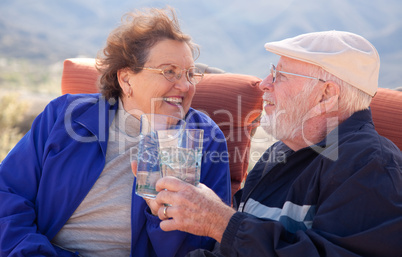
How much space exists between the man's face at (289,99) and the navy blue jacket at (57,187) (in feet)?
1.69

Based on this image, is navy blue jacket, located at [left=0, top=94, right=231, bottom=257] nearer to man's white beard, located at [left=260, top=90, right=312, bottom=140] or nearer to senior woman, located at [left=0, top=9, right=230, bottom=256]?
senior woman, located at [left=0, top=9, right=230, bottom=256]

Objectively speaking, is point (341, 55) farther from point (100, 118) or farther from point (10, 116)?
point (10, 116)

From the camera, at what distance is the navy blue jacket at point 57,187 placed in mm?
1851

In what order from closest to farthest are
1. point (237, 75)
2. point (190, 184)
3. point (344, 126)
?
point (190, 184), point (344, 126), point (237, 75)

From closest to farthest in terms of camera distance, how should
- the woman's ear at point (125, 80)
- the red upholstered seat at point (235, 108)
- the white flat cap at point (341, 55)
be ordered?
the white flat cap at point (341, 55) → the woman's ear at point (125, 80) → the red upholstered seat at point (235, 108)

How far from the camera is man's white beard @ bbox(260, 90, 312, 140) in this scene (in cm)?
176

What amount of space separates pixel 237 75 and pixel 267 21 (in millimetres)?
6131

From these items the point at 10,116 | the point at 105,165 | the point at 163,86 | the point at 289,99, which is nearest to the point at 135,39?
the point at 163,86

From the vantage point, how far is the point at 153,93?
2.28m

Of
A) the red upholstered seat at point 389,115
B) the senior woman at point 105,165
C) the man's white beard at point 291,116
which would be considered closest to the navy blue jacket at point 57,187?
the senior woman at point 105,165

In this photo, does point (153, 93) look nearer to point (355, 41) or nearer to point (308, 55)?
point (308, 55)

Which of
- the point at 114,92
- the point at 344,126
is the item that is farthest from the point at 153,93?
the point at 344,126

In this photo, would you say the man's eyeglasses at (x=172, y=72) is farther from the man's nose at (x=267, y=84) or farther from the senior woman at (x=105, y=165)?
the man's nose at (x=267, y=84)

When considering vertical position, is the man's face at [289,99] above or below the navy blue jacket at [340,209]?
above
